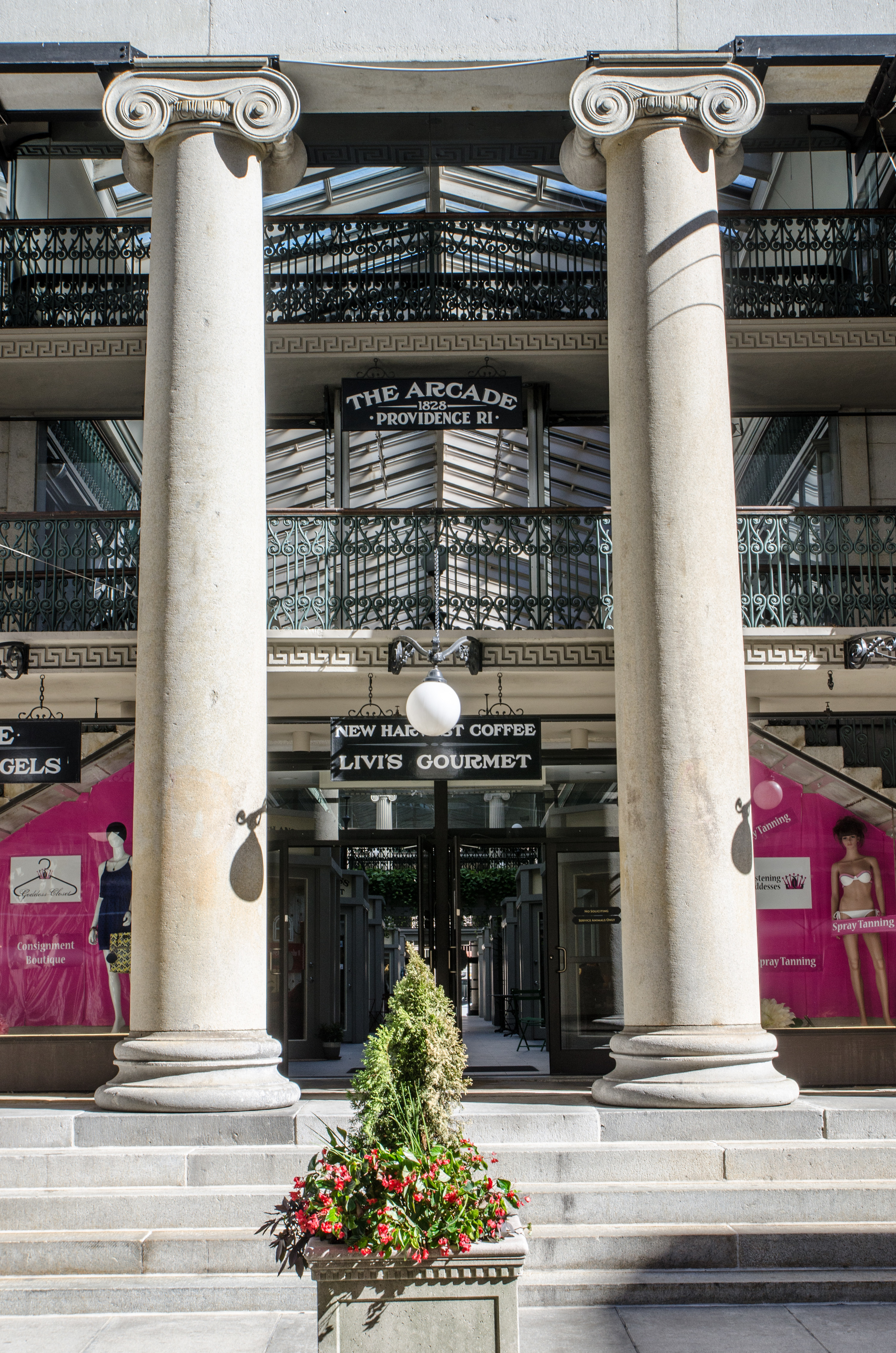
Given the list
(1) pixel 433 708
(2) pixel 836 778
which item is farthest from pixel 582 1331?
(2) pixel 836 778

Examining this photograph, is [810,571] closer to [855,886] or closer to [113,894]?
[855,886]

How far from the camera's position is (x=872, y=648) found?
488 inches

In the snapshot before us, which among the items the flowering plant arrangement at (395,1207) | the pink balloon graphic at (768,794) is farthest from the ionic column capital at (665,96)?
the flowering plant arrangement at (395,1207)

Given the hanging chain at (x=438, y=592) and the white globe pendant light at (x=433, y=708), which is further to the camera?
the hanging chain at (x=438, y=592)

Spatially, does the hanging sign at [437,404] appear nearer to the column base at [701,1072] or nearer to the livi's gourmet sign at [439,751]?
the livi's gourmet sign at [439,751]

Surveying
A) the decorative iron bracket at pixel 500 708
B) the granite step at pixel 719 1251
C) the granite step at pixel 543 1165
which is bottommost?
the granite step at pixel 719 1251

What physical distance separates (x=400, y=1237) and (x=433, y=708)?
493cm

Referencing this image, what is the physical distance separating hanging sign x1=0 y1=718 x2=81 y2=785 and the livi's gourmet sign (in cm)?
257

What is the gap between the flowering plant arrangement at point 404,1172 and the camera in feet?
17.1

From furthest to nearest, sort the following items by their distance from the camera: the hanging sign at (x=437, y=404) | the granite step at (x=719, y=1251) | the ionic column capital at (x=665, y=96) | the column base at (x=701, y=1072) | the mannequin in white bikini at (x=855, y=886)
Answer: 1. the hanging sign at (x=437, y=404)
2. the mannequin in white bikini at (x=855, y=886)
3. the ionic column capital at (x=665, y=96)
4. the column base at (x=701, y=1072)
5. the granite step at (x=719, y=1251)

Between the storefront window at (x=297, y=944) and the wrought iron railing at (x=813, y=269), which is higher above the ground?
the wrought iron railing at (x=813, y=269)

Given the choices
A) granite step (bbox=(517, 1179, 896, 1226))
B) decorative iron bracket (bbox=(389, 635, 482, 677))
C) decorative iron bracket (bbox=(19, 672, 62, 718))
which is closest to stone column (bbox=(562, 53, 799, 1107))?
granite step (bbox=(517, 1179, 896, 1226))

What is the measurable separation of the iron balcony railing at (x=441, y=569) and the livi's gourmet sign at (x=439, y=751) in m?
1.22

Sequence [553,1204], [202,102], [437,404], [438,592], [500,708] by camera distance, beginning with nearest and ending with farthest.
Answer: [553,1204], [202,102], [438,592], [437,404], [500,708]
